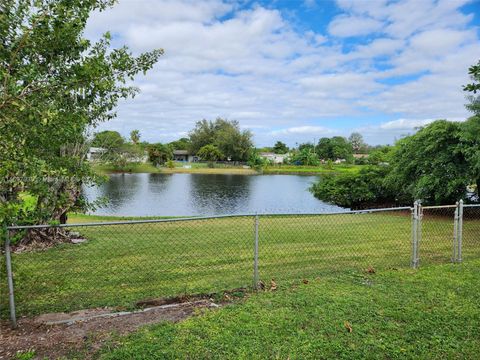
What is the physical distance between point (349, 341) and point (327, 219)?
437 inches

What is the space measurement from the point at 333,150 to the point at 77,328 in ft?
325

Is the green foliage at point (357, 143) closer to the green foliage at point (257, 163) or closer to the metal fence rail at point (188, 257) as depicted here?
the green foliage at point (257, 163)

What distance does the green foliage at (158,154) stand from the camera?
251 feet

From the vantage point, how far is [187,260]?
294 inches

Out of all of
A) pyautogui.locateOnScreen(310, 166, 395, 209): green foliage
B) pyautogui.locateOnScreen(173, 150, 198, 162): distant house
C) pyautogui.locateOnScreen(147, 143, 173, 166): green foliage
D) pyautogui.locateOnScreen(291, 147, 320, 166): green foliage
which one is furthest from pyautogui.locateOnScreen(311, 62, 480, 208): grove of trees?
pyautogui.locateOnScreen(173, 150, 198, 162): distant house

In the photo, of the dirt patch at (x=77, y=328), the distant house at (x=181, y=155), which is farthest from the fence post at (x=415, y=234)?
the distant house at (x=181, y=155)

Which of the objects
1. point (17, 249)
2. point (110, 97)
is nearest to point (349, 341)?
point (110, 97)

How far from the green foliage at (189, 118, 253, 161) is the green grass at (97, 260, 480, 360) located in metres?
83.4

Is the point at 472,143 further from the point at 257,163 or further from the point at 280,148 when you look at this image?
the point at 280,148

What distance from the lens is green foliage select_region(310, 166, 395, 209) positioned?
70.1 feet

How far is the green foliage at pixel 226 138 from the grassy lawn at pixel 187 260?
77.6m

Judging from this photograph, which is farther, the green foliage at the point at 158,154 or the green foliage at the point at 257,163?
the green foliage at the point at 257,163

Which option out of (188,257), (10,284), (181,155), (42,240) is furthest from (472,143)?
(181,155)

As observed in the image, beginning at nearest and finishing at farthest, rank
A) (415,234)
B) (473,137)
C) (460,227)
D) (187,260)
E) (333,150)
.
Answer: (415,234) → (460,227) → (187,260) → (473,137) → (333,150)
